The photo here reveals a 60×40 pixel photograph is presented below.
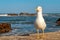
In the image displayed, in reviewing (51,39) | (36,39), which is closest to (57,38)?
(51,39)

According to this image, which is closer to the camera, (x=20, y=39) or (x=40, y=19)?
(x=40, y=19)

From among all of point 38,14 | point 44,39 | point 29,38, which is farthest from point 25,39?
point 38,14

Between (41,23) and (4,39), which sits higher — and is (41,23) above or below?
above

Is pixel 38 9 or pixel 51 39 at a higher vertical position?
pixel 38 9

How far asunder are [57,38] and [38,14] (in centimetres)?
141

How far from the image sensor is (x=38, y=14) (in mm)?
7266

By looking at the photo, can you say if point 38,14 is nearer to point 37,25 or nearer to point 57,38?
point 37,25

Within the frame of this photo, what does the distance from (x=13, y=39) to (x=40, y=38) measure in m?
1.05

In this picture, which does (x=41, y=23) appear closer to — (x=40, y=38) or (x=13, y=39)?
(x=40, y=38)

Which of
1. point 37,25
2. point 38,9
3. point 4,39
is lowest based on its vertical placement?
point 4,39

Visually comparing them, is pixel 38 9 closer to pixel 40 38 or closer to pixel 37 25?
pixel 37 25

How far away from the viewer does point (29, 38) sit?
8.18m

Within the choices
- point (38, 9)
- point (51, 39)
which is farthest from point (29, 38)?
point (38, 9)

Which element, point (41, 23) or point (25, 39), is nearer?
point (41, 23)
